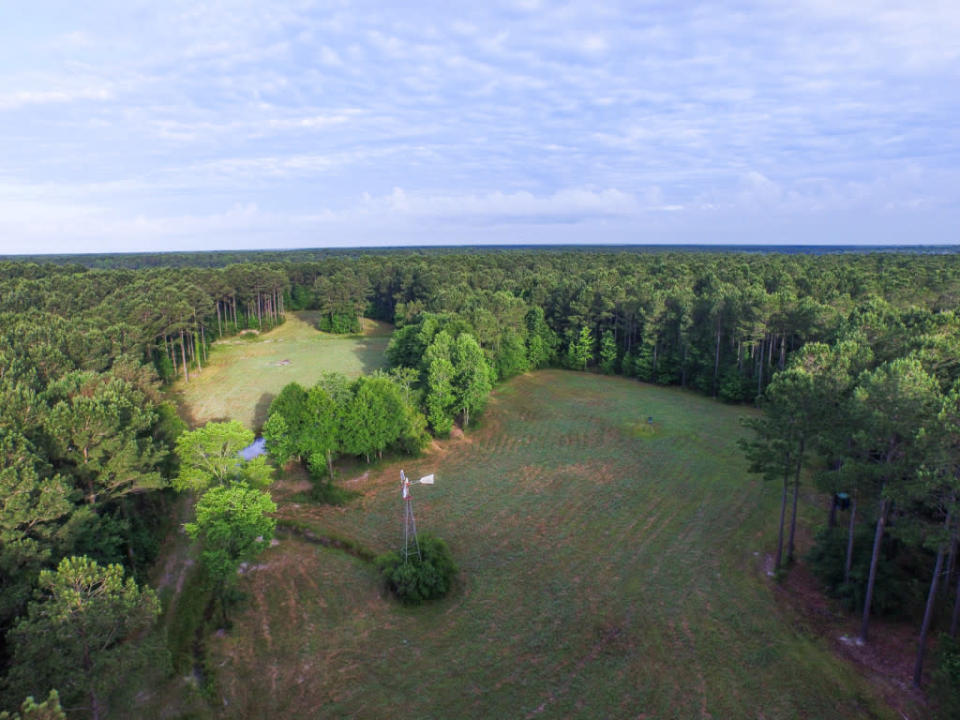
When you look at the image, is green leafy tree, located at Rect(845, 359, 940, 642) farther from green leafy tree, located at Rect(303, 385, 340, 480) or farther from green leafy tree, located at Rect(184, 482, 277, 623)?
green leafy tree, located at Rect(303, 385, 340, 480)

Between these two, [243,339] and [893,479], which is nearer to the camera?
[893,479]

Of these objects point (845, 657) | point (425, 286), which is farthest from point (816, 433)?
point (425, 286)

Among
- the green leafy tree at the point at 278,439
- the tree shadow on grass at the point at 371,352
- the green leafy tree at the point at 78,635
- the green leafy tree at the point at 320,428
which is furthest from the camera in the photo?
the tree shadow on grass at the point at 371,352

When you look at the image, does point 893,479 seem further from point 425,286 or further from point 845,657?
point 425,286

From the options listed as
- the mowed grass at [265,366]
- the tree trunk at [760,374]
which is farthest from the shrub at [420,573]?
the tree trunk at [760,374]

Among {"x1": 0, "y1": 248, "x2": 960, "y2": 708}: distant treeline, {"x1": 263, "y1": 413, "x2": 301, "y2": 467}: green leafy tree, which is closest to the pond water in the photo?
{"x1": 0, "y1": 248, "x2": 960, "y2": 708}: distant treeline

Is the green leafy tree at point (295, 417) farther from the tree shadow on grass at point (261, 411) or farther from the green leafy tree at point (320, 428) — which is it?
the tree shadow on grass at point (261, 411)
